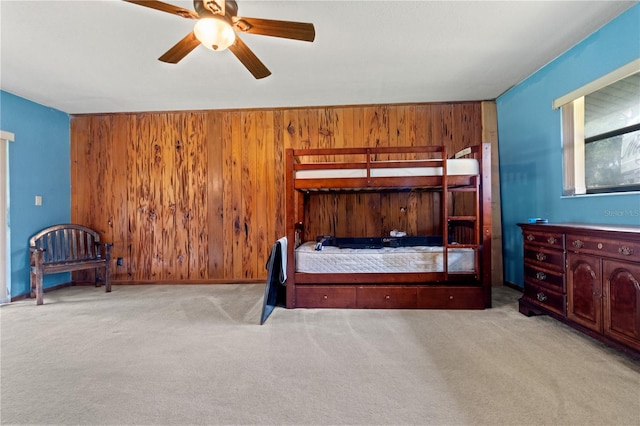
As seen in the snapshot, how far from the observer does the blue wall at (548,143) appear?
6.86ft

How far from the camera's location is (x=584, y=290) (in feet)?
6.39

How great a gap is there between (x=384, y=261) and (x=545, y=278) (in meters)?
1.32

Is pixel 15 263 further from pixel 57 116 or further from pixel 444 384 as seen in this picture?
pixel 444 384

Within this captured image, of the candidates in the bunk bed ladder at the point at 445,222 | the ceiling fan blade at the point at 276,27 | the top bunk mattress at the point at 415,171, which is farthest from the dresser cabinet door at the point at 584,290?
the ceiling fan blade at the point at 276,27

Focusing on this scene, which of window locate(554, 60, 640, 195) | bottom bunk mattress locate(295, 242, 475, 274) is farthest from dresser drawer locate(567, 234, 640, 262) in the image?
bottom bunk mattress locate(295, 242, 475, 274)

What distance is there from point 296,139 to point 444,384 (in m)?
3.24

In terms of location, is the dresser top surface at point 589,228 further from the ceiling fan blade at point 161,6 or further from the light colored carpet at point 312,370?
the ceiling fan blade at point 161,6

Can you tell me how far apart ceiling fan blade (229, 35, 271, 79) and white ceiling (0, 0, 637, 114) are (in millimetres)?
343

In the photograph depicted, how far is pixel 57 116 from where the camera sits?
12.5 ft

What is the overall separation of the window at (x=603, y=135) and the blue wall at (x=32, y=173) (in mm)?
6044

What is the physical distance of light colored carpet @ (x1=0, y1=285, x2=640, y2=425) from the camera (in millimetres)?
1347

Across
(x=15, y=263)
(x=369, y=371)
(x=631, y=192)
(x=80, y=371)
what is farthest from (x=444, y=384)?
(x=15, y=263)

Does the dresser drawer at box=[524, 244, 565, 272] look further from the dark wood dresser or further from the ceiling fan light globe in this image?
the ceiling fan light globe

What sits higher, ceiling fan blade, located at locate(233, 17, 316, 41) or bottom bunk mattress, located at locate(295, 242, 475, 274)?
ceiling fan blade, located at locate(233, 17, 316, 41)
